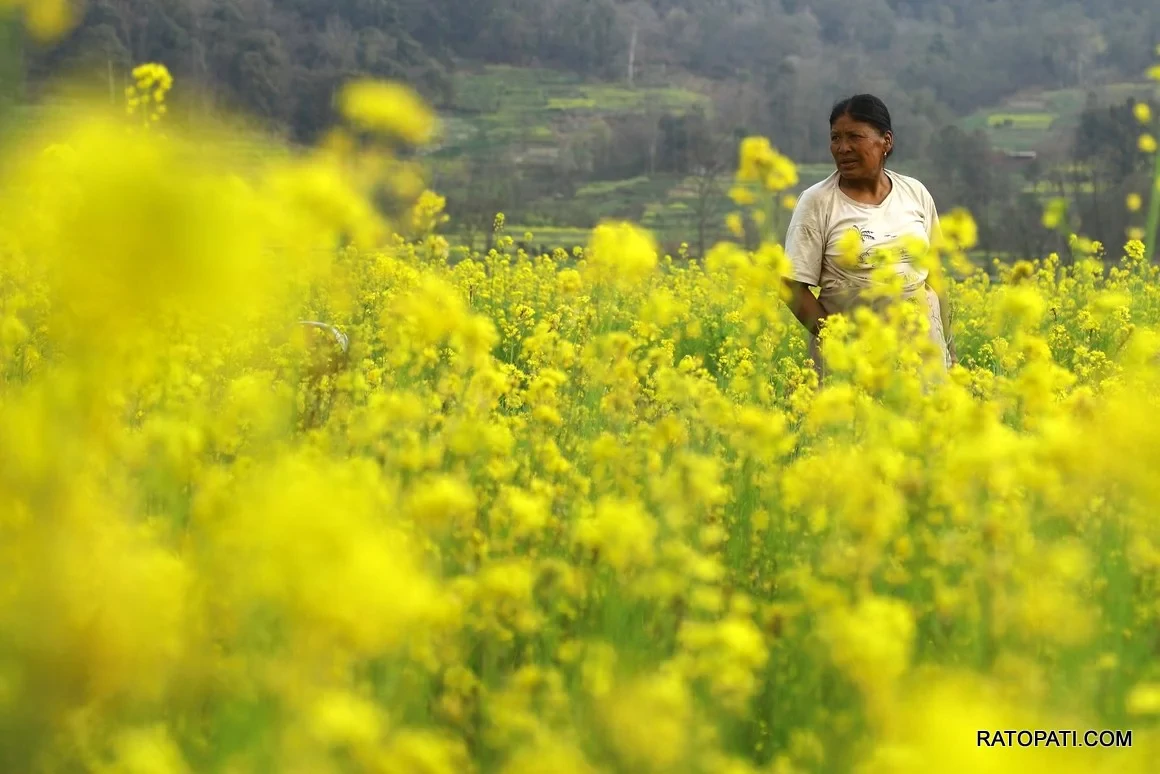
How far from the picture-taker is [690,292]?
30.2ft

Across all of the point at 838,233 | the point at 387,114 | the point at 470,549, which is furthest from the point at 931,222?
the point at 470,549

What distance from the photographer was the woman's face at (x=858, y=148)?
4.54 meters

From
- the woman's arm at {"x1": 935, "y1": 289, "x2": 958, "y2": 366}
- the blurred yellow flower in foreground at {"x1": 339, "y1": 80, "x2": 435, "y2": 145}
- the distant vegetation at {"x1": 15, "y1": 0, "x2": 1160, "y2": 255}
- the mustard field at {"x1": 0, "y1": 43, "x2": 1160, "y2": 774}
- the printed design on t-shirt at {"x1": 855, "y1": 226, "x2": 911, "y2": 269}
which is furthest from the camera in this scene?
the distant vegetation at {"x1": 15, "y1": 0, "x2": 1160, "y2": 255}

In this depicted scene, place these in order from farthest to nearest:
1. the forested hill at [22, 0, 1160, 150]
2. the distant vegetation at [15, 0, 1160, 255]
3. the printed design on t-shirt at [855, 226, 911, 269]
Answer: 1. the forested hill at [22, 0, 1160, 150]
2. the distant vegetation at [15, 0, 1160, 255]
3. the printed design on t-shirt at [855, 226, 911, 269]

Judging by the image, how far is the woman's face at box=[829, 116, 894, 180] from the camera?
4535mm

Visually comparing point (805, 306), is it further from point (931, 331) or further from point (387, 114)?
point (387, 114)

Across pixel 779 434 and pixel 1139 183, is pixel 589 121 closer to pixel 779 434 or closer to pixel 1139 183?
pixel 1139 183

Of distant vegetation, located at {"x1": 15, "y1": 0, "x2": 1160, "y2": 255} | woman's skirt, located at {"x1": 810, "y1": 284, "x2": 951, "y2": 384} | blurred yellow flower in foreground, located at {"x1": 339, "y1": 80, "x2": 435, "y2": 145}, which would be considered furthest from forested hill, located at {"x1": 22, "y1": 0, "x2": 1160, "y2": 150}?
blurred yellow flower in foreground, located at {"x1": 339, "y1": 80, "x2": 435, "y2": 145}

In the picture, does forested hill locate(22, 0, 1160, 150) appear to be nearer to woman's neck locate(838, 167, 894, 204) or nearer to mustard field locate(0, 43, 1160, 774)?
woman's neck locate(838, 167, 894, 204)

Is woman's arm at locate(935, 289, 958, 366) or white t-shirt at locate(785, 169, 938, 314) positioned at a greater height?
white t-shirt at locate(785, 169, 938, 314)

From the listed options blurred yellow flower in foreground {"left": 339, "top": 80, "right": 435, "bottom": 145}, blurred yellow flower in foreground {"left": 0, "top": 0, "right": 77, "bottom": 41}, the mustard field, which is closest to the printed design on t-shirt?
the mustard field

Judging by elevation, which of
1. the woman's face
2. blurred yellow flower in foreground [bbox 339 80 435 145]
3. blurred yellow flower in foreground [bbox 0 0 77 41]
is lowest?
the woman's face

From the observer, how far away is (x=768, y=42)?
77.8 meters

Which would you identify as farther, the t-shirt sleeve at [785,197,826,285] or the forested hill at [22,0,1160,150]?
the forested hill at [22,0,1160,150]
